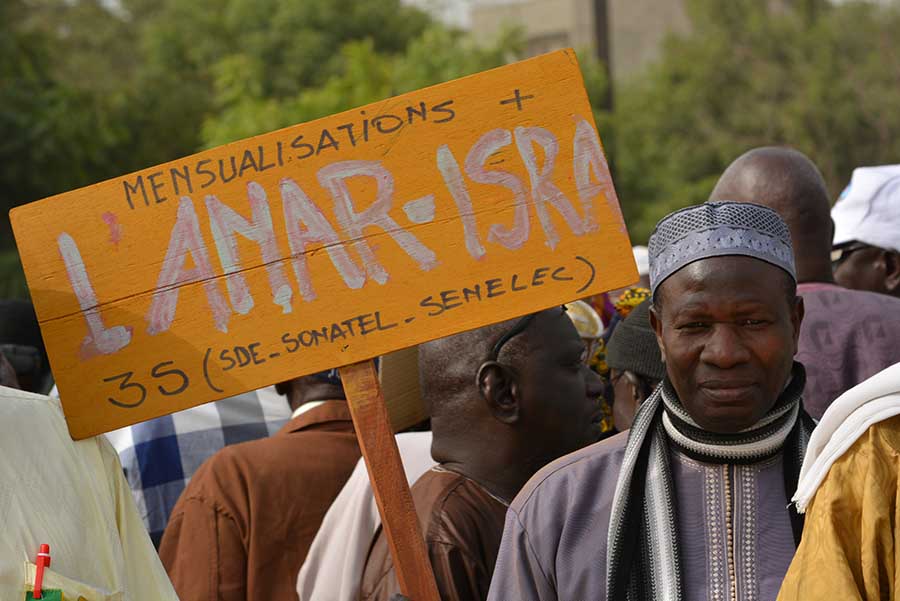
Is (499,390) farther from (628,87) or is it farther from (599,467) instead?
(628,87)

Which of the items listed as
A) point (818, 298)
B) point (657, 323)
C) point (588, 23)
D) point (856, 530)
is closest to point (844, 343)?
point (818, 298)

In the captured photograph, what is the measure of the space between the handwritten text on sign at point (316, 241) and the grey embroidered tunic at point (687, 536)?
1.46 feet

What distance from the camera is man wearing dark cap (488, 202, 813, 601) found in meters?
2.40

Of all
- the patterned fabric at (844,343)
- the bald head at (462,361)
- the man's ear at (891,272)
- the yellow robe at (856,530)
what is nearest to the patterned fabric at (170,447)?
the bald head at (462,361)

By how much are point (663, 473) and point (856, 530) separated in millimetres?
476

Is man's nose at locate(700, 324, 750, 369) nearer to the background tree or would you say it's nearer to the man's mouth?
the man's mouth

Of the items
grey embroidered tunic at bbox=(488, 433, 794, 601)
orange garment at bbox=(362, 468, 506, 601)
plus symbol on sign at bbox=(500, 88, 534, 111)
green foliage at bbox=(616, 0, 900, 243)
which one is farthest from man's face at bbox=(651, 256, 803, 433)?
green foliage at bbox=(616, 0, 900, 243)

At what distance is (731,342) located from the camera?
2.45m

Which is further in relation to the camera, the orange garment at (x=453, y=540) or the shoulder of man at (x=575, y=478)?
the orange garment at (x=453, y=540)

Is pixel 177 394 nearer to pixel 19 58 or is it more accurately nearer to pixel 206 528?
pixel 206 528

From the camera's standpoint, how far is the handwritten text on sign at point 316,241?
109 inches

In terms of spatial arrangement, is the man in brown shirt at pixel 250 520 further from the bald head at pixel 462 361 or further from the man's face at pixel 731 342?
the man's face at pixel 731 342

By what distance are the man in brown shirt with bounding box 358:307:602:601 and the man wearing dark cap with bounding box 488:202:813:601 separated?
55cm

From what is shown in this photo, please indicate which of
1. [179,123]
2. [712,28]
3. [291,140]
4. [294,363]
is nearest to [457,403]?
[294,363]
